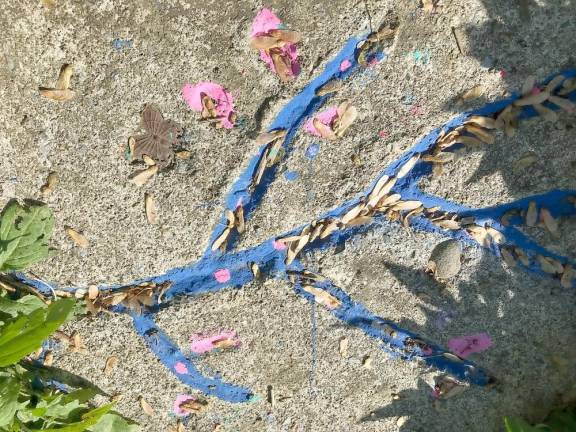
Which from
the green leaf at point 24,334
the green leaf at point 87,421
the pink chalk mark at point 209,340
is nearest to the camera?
Result: the green leaf at point 24,334

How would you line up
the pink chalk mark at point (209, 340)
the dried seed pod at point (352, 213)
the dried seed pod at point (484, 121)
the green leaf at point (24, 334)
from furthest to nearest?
the pink chalk mark at point (209, 340) < the dried seed pod at point (352, 213) < the dried seed pod at point (484, 121) < the green leaf at point (24, 334)

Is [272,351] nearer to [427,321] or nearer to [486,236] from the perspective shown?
[427,321]

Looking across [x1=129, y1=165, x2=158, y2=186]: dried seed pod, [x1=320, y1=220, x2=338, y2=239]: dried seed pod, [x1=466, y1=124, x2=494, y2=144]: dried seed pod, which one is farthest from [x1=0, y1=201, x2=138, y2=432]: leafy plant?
[x1=466, y1=124, x2=494, y2=144]: dried seed pod

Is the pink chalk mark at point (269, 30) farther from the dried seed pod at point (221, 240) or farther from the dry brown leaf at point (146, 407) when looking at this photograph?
the dry brown leaf at point (146, 407)

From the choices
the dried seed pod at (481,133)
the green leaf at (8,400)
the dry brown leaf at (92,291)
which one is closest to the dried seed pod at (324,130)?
the dried seed pod at (481,133)

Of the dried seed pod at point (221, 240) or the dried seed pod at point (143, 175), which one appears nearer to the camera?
the dried seed pod at point (143, 175)

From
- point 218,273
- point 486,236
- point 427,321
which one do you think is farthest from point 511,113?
point 218,273

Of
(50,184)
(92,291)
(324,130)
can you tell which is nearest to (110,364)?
(92,291)

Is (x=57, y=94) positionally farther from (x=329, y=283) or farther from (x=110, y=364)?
(x=329, y=283)
